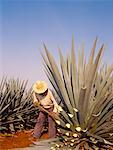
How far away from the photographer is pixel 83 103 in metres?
3.85

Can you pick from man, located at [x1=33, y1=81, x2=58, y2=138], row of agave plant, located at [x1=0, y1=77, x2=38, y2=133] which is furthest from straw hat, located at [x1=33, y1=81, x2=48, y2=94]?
row of agave plant, located at [x1=0, y1=77, x2=38, y2=133]

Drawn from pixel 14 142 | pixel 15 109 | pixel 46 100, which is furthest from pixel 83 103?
pixel 15 109

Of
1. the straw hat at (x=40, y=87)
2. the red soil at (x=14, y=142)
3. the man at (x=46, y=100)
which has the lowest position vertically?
the red soil at (x=14, y=142)

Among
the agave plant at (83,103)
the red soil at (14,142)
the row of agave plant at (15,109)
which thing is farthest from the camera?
the row of agave plant at (15,109)

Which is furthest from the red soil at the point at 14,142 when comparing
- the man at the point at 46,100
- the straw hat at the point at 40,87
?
the straw hat at the point at 40,87

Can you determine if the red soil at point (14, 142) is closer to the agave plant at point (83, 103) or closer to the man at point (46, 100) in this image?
the man at point (46, 100)

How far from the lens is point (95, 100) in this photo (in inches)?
154

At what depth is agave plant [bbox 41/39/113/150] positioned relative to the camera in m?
3.86

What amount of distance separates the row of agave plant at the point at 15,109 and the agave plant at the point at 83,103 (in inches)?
85.3

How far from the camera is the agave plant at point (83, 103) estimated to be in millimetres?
3855

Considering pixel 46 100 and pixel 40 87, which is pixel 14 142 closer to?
pixel 46 100

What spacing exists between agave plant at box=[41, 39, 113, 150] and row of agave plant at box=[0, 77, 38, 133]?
2.17 m

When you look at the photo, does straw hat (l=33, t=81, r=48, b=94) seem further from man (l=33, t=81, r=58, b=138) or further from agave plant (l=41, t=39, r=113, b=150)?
agave plant (l=41, t=39, r=113, b=150)

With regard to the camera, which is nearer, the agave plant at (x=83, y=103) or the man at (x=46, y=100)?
the agave plant at (x=83, y=103)
